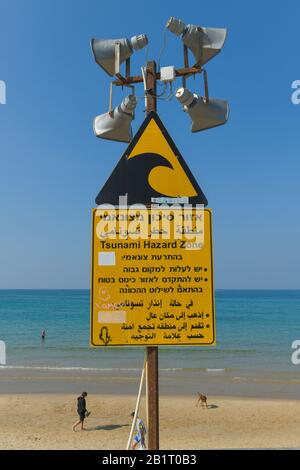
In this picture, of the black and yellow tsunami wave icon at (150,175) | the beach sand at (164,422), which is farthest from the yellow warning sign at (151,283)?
the beach sand at (164,422)

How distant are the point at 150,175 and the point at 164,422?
1476 cm

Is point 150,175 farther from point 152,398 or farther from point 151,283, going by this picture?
point 152,398

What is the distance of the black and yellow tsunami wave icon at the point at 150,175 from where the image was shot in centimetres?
320

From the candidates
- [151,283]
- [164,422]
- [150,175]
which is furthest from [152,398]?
[164,422]

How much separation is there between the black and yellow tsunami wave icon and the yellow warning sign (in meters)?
0.24

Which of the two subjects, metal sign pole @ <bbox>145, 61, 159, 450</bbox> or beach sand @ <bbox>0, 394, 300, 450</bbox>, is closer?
metal sign pole @ <bbox>145, 61, 159, 450</bbox>

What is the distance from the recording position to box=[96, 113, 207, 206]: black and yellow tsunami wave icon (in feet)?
10.5

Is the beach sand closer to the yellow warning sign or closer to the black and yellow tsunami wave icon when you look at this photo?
the yellow warning sign

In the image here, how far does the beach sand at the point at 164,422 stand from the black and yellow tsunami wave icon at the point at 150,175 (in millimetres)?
11101

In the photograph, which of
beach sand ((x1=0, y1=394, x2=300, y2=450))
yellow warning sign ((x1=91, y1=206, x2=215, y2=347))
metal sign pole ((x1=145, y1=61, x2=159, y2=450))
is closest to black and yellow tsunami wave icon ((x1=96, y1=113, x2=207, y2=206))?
yellow warning sign ((x1=91, y1=206, x2=215, y2=347))

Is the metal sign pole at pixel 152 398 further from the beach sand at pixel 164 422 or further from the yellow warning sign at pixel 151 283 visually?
the beach sand at pixel 164 422

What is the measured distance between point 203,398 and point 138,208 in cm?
1695

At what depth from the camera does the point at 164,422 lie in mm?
15617

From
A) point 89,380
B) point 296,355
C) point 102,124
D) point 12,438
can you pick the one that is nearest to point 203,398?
point 12,438
